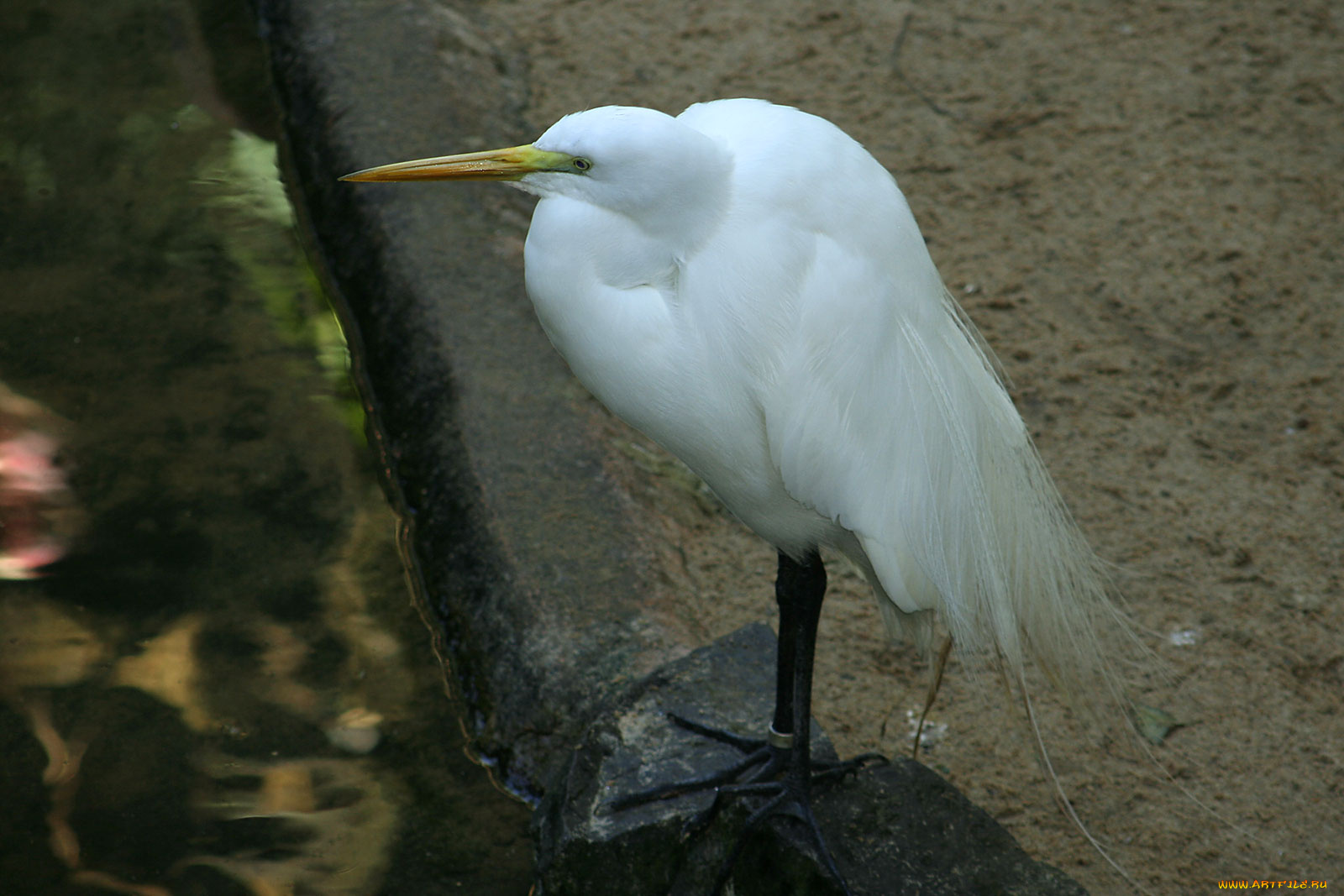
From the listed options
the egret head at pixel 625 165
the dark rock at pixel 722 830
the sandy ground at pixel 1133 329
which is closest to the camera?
the egret head at pixel 625 165

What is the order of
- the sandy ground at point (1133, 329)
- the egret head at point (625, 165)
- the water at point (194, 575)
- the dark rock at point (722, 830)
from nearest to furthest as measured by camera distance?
the egret head at point (625, 165)
the dark rock at point (722, 830)
the water at point (194, 575)
the sandy ground at point (1133, 329)

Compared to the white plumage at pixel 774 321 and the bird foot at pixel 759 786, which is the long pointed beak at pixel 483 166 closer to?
the white plumage at pixel 774 321

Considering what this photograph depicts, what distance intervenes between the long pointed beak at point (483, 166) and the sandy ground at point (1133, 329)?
3.74 ft

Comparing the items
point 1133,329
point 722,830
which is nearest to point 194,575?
point 722,830

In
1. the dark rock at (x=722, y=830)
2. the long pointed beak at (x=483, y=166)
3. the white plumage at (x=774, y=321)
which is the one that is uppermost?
the long pointed beak at (x=483, y=166)

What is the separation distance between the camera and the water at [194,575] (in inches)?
83.1

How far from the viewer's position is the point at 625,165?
157 centimetres

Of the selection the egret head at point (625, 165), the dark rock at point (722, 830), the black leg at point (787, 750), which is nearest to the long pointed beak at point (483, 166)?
the egret head at point (625, 165)

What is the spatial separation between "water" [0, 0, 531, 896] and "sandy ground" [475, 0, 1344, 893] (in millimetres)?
659

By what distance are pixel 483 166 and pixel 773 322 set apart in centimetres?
44

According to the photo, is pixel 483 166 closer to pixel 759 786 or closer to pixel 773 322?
pixel 773 322

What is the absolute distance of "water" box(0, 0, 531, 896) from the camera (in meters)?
2.11

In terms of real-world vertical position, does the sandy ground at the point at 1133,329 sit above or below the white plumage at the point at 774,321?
below

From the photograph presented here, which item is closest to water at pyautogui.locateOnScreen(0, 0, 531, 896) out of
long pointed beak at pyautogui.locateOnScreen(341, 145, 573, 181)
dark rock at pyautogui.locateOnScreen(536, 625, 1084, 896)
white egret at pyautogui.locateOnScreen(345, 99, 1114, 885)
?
dark rock at pyautogui.locateOnScreen(536, 625, 1084, 896)
